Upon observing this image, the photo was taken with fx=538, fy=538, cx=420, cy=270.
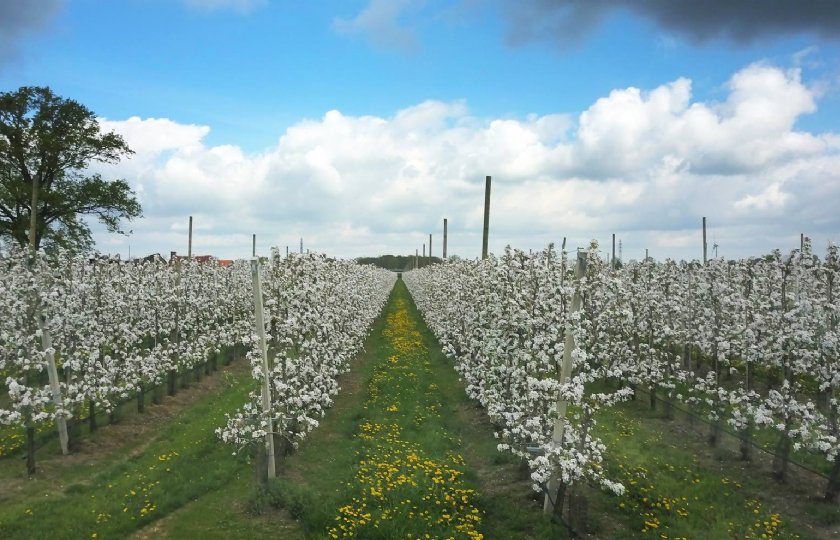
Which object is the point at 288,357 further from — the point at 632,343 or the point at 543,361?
the point at 632,343

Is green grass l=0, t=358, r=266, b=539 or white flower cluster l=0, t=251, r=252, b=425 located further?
white flower cluster l=0, t=251, r=252, b=425

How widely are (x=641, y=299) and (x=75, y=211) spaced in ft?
119

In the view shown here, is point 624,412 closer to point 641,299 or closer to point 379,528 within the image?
point 641,299

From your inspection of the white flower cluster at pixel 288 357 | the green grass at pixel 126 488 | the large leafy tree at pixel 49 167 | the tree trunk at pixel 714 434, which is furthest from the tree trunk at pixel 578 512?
the large leafy tree at pixel 49 167

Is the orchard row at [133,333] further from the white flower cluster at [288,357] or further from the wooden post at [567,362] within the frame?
the wooden post at [567,362]

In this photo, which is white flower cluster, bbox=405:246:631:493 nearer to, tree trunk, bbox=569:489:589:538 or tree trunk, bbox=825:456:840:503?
tree trunk, bbox=569:489:589:538

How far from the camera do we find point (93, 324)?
51.5 feet

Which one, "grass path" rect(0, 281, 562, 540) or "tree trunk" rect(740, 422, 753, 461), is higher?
"tree trunk" rect(740, 422, 753, 461)

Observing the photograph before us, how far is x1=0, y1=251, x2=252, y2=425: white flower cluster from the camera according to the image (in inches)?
547

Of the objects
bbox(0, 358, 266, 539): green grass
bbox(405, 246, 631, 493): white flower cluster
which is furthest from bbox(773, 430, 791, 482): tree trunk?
bbox(0, 358, 266, 539): green grass

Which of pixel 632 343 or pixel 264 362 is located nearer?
pixel 264 362

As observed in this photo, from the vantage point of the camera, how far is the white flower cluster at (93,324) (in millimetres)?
13891

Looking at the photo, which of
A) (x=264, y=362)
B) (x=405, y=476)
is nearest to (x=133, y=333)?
(x=264, y=362)

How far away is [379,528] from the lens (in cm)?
1008
